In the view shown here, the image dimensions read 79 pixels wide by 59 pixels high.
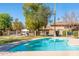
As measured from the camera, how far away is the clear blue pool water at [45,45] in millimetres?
5914

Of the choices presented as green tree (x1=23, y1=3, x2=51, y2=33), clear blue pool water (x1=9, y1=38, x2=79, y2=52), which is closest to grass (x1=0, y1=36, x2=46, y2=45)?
clear blue pool water (x1=9, y1=38, x2=79, y2=52)

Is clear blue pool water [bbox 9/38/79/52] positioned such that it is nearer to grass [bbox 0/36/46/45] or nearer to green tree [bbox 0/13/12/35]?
grass [bbox 0/36/46/45]

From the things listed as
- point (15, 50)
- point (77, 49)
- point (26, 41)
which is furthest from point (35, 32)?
point (77, 49)

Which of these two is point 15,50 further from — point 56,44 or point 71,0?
point 71,0

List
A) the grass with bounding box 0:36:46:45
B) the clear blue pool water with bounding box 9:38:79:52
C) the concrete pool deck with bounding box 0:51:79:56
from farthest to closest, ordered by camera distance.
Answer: the grass with bounding box 0:36:46:45 < the clear blue pool water with bounding box 9:38:79:52 < the concrete pool deck with bounding box 0:51:79:56

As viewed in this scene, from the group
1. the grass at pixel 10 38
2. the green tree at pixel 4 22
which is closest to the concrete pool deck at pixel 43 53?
the grass at pixel 10 38

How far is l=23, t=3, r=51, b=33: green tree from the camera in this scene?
6.09 metres

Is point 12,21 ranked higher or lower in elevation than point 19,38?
higher

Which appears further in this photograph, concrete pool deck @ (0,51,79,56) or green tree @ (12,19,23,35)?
green tree @ (12,19,23,35)

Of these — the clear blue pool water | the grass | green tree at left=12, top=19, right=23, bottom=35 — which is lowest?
the clear blue pool water

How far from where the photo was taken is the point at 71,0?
224 inches

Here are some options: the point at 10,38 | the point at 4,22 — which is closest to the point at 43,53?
the point at 10,38

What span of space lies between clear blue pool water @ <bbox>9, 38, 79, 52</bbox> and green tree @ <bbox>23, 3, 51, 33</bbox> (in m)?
0.36

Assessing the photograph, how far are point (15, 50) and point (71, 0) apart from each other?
2048 millimetres
